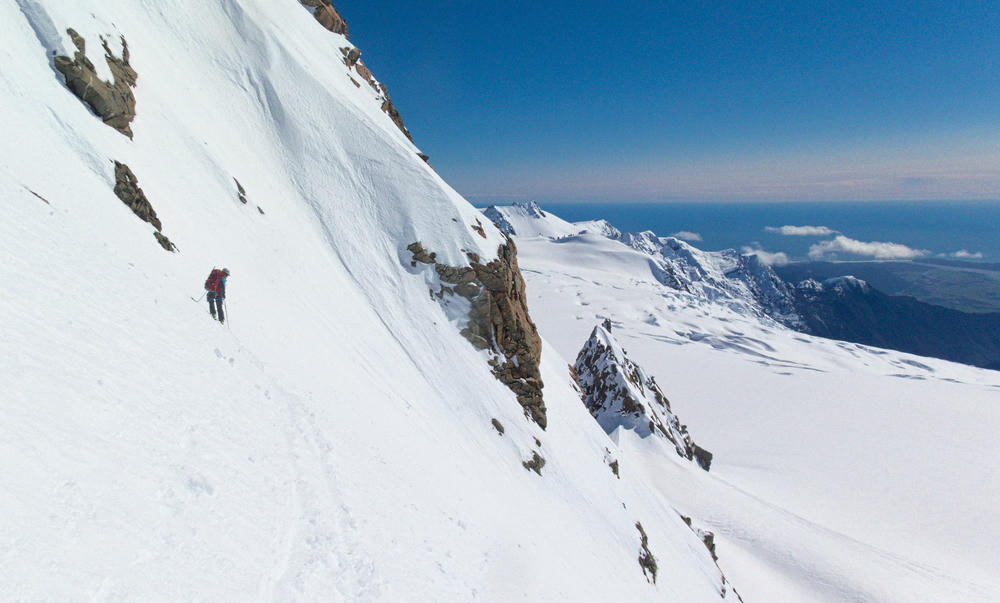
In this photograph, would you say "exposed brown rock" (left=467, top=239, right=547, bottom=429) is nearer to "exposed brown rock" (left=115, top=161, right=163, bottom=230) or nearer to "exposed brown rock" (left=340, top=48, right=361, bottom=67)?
"exposed brown rock" (left=115, top=161, right=163, bottom=230)

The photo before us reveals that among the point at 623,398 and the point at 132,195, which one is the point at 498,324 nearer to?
the point at 132,195

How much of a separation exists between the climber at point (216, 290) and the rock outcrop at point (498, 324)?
15.1 metres

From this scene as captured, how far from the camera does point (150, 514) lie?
21.2 feet

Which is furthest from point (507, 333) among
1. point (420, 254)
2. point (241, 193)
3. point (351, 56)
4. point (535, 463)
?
point (351, 56)

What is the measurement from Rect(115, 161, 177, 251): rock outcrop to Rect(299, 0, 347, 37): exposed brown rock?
39.7m

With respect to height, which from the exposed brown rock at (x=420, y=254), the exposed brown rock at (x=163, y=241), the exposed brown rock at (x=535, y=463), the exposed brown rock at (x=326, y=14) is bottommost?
the exposed brown rock at (x=535, y=463)

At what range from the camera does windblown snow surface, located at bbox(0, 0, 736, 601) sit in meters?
6.47

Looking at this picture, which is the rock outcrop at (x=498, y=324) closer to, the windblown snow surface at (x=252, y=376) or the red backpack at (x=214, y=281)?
the windblown snow surface at (x=252, y=376)

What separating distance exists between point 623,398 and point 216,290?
4159cm

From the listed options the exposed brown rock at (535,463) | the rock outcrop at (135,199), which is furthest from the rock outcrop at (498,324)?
the rock outcrop at (135,199)

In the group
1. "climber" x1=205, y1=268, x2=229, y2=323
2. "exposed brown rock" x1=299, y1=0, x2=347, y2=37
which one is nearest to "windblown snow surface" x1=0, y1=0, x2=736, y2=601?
"climber" x1=205, y1=268, x2=229, y2=323

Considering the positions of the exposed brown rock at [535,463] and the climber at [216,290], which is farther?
the exposed brown rock at [535,463]

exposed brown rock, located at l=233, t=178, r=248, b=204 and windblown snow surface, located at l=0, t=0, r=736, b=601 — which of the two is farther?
exposed brown rock, located at l=233, t=178, r=248, b=204

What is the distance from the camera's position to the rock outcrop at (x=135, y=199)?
14375mm
